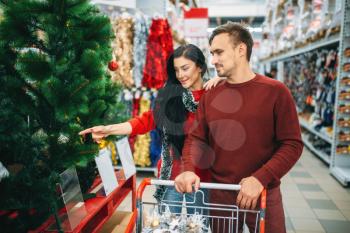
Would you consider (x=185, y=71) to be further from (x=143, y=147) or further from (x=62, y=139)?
(x=143, y=147)

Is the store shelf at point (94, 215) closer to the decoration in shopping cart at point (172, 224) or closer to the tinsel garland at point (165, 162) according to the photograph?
the tinsel garland at point (165, 162)

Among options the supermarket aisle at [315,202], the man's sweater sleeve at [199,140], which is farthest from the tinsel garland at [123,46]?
the man's sweater sleeve at [199,140]

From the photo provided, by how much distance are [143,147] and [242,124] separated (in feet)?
11.4

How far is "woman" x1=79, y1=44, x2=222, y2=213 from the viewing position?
6.73ft

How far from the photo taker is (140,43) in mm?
4633

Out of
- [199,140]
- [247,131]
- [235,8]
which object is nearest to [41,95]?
[199,140]

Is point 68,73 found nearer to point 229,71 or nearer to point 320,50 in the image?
point 229,71

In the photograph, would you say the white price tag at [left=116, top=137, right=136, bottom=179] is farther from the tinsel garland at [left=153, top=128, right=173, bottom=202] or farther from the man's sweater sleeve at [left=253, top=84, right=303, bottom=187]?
the man's sweater sleeve at [left=253, top=84, right=303, bottom=187]

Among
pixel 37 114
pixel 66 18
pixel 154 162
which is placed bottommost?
pixel 154 162

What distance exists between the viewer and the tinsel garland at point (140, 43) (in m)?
4.59

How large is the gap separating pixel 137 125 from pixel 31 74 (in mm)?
770

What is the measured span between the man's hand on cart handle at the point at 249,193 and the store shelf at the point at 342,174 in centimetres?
390

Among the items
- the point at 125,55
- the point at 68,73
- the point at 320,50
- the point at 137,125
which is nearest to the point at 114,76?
the point at 125,55

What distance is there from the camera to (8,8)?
5.52 ft
